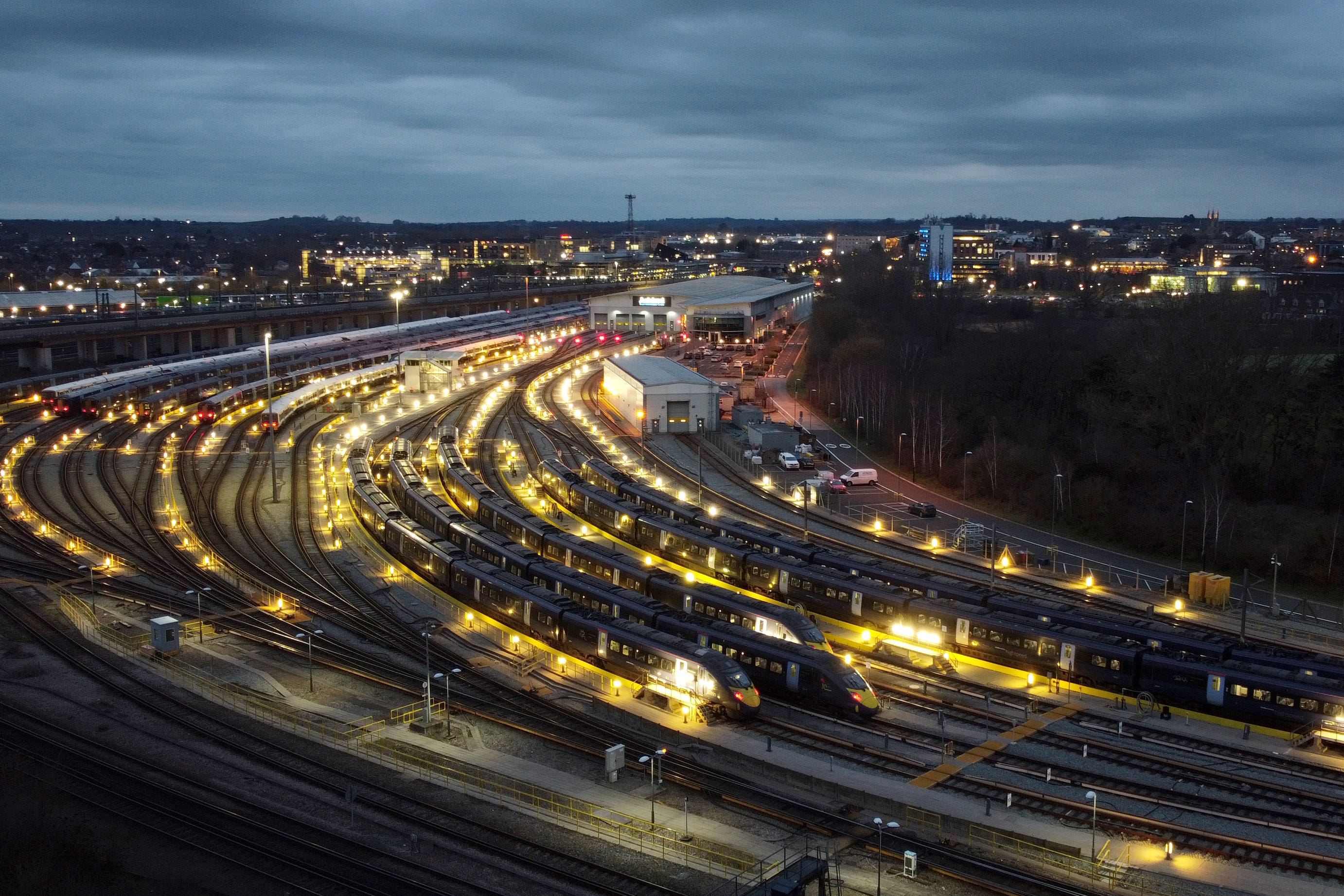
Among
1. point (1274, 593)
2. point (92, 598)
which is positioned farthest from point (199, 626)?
point (1274, 593)

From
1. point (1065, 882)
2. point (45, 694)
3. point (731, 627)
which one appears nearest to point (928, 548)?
point (731, 627)

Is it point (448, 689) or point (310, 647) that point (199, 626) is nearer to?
point (310, 647)

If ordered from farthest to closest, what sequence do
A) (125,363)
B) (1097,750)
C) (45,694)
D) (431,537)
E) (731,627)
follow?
(125,363) < (431,537) < (731,627) < (45,694) < (1097,750)

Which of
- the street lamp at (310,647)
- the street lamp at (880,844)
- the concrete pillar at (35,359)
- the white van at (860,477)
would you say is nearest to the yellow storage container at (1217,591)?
the white van at (860,477)

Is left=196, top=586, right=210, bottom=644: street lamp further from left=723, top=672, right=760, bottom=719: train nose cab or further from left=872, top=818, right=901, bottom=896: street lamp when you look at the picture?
left=872, top=818, right=901, bottom=896: street lamp

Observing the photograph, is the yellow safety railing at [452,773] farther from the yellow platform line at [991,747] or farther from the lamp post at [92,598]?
the yellow platform line at [991,747]

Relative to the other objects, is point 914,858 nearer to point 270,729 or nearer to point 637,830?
point 637,830
